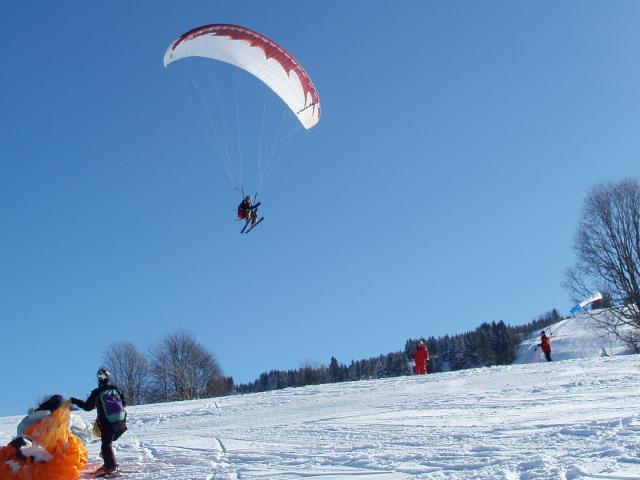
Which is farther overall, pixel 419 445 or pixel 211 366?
pixel 211 366

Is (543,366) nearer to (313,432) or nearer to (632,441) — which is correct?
(313,432)

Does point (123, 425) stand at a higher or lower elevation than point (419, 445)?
higher

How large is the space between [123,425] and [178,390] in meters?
49.2

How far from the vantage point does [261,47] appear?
15.5m

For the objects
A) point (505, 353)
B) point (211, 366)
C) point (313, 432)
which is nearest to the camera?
point (313, 432)

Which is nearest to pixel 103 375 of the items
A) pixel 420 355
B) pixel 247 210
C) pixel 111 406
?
pixel 111 406

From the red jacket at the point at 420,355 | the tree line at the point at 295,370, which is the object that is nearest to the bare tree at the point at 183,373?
the tree line at the point at 295,370

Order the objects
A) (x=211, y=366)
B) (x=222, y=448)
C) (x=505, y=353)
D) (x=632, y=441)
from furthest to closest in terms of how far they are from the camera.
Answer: (x=505, y=353) → (x=211, y=366) → (x=222, y=448) → (x=632, y=441)

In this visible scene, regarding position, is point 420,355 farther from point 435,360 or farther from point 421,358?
point 435,360

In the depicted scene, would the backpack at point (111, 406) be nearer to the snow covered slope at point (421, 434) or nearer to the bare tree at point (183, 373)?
the snow covered slope at point (421, 434)

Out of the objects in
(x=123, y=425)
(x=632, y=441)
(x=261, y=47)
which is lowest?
(x=632, y=441)

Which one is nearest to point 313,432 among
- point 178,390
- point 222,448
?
point 222,448

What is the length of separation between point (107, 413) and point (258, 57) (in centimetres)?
1132

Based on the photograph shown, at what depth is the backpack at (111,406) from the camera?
6.75m
